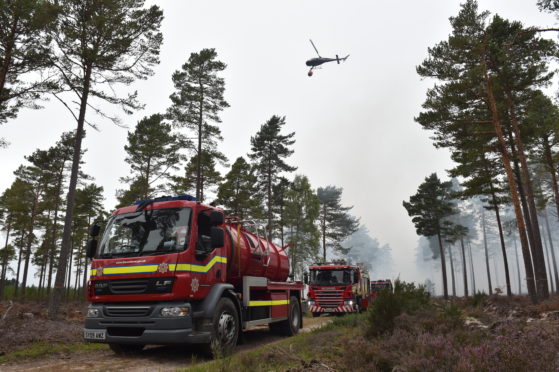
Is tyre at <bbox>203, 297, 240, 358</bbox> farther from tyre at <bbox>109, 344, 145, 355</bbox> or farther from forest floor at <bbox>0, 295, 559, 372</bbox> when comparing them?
tyre at <bbox>109, 344, 145, 355</bbox>

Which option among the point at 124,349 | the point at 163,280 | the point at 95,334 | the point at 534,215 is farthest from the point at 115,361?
the point at 534,215

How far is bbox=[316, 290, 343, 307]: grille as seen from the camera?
19.4 meters

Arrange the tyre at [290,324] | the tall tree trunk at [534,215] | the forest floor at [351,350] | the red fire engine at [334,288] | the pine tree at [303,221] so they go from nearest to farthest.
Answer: the forest floor at [351,350]
the tyre at [290,324]
the tall tree trunk at [534,215]
the red fire engine at [334,288]
the pine tree at [303,221]

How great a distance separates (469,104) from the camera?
2045cm

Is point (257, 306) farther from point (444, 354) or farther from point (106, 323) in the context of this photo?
point (444, 354)

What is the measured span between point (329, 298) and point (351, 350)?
14061 mm

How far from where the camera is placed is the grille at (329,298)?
19359 millimetres

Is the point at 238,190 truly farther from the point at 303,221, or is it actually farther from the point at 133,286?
the point at 133,286

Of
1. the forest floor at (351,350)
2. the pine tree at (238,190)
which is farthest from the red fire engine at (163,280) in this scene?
the pine tree at (238,190)

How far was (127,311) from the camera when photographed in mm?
7547

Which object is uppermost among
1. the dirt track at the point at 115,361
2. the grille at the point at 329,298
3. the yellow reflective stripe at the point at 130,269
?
the yellow reflective stripe at the point at 130,269

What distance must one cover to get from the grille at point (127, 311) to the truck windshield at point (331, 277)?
13.8 m

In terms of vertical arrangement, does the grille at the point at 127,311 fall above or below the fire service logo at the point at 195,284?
below

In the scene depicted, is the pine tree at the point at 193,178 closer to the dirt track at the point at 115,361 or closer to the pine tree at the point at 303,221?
the pine tree at the point at 303,221
